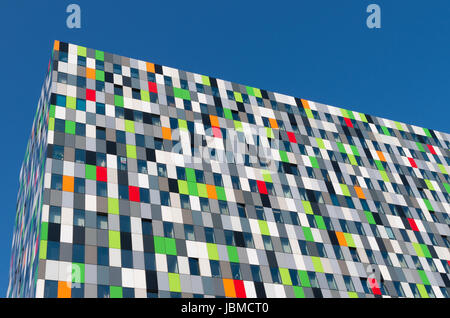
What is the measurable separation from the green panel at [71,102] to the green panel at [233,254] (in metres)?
23.7

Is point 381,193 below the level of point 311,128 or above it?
below

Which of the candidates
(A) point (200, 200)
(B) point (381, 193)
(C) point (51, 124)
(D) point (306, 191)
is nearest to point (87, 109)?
(C) point (51, 124)

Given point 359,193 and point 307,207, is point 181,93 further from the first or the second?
point 359,193

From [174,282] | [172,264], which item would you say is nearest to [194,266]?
[172,264]

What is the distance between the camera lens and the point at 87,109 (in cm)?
5922

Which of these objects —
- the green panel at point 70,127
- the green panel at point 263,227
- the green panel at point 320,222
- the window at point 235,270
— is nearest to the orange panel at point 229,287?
the window at point 235,270

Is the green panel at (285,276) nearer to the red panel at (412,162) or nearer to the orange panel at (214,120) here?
the orange panel at (214,120)

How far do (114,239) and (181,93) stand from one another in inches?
1018

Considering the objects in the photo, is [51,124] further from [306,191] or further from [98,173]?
[306,191]

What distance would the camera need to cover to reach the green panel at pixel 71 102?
58.5 metres

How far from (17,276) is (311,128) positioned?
42.7m

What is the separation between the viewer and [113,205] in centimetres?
5116
